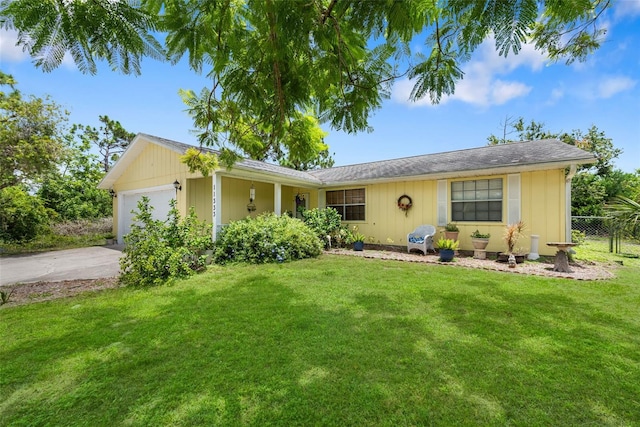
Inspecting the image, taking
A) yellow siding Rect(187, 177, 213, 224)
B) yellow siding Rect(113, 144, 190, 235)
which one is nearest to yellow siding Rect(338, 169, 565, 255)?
yellow siding Rect(187, 177, 213, 224)

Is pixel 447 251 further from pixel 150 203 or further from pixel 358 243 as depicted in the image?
pixel 150 203

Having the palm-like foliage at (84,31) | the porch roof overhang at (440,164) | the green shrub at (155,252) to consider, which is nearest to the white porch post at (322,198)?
the porch roof overhang at (440,164)

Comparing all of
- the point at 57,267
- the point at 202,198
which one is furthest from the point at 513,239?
the point at 57,267

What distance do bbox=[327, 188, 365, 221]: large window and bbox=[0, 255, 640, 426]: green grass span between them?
21.5 feet

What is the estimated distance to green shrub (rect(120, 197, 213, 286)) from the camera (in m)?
5.12

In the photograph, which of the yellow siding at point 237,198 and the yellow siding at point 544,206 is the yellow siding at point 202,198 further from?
the yellow siding at point 544,206

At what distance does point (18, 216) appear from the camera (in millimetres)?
10562

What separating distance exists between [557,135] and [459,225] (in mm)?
20231

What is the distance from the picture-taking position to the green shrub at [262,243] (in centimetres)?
701

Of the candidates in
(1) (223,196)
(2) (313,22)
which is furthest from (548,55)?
(1) (223,196)

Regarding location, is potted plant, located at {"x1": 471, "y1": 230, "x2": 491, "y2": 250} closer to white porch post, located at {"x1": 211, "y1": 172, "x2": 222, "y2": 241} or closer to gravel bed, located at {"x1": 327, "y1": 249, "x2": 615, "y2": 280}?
gravel bed, located at {"x1": 327, "y1": 249, "x2": 615, "y2": 280}

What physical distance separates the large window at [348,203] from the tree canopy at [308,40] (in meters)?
7.27

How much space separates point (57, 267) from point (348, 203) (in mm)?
9192

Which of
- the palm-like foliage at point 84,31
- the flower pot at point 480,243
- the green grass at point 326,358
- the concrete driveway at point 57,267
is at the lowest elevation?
the concrete driveway at point 57,267
